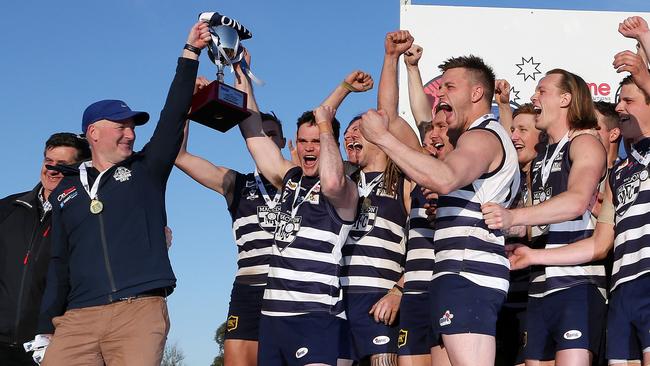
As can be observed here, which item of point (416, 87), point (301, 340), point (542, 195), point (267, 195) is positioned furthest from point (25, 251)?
point (542, 195)

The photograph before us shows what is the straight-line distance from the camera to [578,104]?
5750 mm

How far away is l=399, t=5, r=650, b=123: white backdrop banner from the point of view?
878cm

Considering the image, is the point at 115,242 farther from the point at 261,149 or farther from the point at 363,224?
the point at 363,224

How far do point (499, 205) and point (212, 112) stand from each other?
2036mm

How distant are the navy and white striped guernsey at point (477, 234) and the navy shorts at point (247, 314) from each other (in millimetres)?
2218

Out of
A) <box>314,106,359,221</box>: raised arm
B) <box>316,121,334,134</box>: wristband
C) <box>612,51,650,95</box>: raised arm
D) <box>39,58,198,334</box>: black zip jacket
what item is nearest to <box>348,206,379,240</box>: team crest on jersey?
<box>314,106,359,221</box>: raised arm

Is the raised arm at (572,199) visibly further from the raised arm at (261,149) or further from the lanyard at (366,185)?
the raised arm at (261,149)

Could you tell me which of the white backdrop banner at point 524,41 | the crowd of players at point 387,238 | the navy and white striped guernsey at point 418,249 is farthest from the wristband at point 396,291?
the white backdrop banner at point 524,41

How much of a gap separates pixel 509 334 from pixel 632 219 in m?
1.74

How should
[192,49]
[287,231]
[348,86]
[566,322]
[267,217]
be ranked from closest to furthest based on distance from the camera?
[566,322]
[192,49]
[287,231]
[348,86]
[267,217]

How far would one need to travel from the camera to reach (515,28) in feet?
29.3

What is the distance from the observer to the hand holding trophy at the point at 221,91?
18.6 feet

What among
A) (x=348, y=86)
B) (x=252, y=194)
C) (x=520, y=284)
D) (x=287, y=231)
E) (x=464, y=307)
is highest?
(x=348, y=86)

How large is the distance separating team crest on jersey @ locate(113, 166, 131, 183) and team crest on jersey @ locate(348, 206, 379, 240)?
1.89 meters
